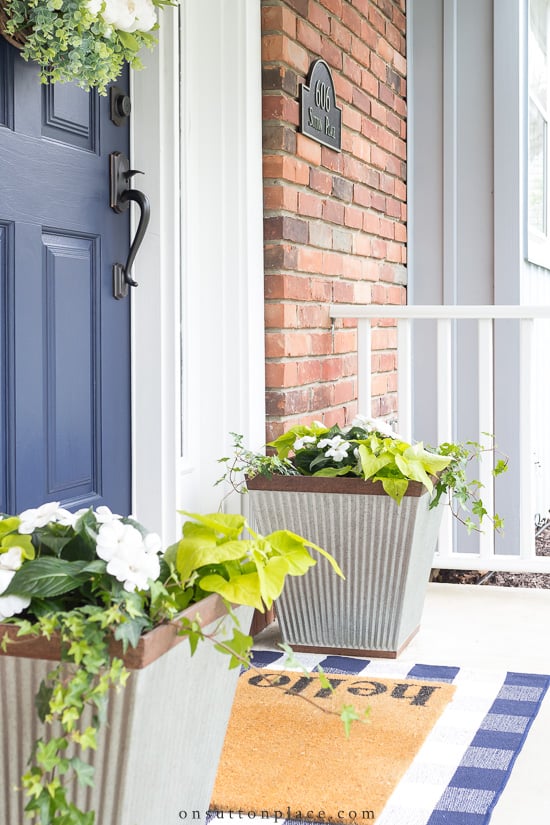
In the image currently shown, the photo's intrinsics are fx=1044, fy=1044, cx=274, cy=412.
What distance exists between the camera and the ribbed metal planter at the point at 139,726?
44.3 inches

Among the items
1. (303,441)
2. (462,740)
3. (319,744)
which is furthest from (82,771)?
(303,441)

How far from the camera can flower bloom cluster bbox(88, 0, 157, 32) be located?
1817 millimetres

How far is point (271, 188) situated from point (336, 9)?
2.67 feet

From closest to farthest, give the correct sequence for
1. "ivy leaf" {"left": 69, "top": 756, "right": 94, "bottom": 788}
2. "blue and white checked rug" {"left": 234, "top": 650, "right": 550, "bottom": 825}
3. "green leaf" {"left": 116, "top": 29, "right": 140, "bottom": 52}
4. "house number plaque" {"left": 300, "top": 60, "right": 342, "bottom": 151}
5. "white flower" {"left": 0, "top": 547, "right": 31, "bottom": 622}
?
1. "ivy leaf" {"left": 69, "top": 756, "right": 94, "bottom": 788}
2. "white flower" {"left": 0, "top": 547, "right": 31, "bottom": 622}
3. "blue and white checked rug" {"left": 234, "top": 650, "right": 550, "bottom": 825}
4. "green leaf" {"left": 116, "top": 29, "right": 140, "bottom": 52}
5. "house number plaque" {"left": 300, "top": 60, "right": 342, "bottom": 151}

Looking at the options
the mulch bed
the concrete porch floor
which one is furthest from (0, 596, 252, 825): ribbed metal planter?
the mulch bed

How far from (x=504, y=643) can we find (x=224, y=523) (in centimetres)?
A: 150

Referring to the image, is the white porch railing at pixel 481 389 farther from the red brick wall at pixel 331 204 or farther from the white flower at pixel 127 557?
the white flower at pixel 127 557

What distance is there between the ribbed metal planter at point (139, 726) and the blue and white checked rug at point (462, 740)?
17.3 inches

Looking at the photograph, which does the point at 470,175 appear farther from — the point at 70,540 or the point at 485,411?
the point at 70,540

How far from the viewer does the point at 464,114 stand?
411cm

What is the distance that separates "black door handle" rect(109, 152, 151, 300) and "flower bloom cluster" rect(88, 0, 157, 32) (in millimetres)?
328

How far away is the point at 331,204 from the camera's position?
10.3ft

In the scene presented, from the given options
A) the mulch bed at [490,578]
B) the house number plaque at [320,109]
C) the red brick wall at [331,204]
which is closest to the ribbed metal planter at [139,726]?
the red brick wall at [331,204]

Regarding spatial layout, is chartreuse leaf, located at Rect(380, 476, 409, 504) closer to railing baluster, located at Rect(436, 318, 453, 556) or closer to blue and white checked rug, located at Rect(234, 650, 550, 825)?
blue and white checked rug, located at Rect(234, 650, 550, 825)
